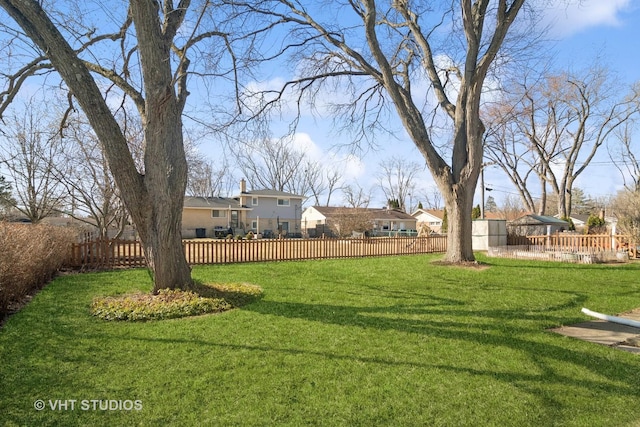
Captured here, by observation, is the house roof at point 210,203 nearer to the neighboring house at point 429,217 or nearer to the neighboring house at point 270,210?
the neighboring house at point 270,210

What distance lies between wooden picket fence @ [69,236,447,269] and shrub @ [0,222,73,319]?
1783 mm

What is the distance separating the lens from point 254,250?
1508 cm

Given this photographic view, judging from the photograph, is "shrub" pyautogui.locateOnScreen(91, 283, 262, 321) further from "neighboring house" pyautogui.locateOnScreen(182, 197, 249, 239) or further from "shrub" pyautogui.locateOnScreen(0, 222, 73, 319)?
"neighboring house" pyautogui.locateOnScreen(182, 197, 249, 239)

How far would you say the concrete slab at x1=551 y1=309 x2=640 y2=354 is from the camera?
4.99 meters

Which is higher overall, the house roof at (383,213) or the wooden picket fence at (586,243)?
the house roof at (383,213)

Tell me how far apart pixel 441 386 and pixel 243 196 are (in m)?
38.7

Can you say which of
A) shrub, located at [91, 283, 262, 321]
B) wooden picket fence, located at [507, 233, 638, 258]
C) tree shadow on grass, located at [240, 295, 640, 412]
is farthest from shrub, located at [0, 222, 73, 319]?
wooden picket fence, located at [507, 233, 638, 258]

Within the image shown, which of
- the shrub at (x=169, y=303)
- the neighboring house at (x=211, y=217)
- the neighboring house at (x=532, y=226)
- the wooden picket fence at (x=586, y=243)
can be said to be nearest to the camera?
the shrub at (x=169, y=303)

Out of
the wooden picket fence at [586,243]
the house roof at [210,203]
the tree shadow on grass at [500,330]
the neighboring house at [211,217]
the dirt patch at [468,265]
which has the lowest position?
the tree shadow on grass at [500,330]

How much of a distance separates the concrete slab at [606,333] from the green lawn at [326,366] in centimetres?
25

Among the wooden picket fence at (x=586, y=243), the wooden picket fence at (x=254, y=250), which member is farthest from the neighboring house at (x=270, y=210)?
the wooden picket fence at (x=586, y=243)

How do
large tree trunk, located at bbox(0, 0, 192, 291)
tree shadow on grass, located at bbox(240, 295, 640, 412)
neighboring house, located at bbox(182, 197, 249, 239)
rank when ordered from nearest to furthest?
1. tree shadow on grass, located at bbox(240, 295, 640, 412)
2. large tree trunk, located at bbox(0, 0, 192, 291)
3. neighboring house, located at bbox(182, 197, 249, 239)

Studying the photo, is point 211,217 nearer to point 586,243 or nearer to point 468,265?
point 468,265

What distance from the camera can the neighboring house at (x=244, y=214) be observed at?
126 feet
